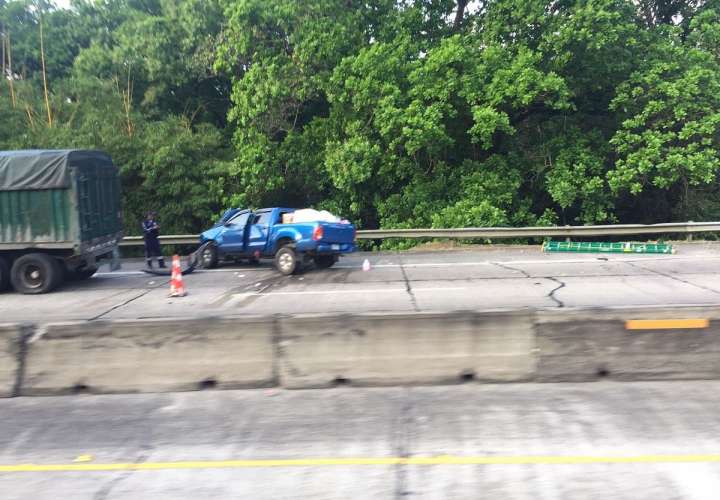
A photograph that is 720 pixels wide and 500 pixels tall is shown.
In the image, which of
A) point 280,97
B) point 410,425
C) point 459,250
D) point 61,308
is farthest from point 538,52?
point 410,425

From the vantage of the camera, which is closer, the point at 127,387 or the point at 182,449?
the point at 182,449

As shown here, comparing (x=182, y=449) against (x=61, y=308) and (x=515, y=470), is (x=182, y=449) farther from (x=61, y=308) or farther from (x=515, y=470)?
(x=61, y=308)

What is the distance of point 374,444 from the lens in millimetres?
5281

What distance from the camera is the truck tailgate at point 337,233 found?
591 inches

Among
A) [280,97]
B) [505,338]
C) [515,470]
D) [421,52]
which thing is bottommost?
[515,470]

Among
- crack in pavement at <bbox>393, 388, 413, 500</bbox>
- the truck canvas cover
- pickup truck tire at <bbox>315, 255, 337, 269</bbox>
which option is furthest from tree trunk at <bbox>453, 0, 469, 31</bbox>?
crack in pavement at <bbox>393, 388, 413, 500</bbox>

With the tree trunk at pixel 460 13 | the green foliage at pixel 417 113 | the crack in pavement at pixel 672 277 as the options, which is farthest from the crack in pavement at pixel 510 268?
the tree trunk at pixel 460 13

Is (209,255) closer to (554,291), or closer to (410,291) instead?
(410,291)

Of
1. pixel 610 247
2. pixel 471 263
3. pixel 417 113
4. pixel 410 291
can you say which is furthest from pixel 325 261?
pixel 610 247

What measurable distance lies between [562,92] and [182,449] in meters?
18.6

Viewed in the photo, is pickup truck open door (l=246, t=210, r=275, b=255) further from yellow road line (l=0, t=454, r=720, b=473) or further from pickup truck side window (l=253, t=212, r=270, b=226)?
yellow road line (l=0, t=454, r=720, b=473)

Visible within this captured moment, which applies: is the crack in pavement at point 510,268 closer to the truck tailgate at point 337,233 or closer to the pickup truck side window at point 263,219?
the truck tailgate at point 337,233

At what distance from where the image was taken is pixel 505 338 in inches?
269

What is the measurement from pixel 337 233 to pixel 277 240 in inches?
59.7
